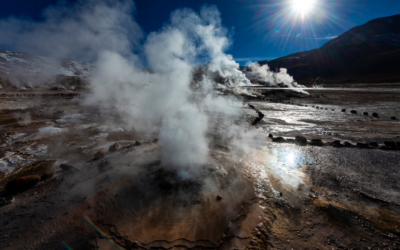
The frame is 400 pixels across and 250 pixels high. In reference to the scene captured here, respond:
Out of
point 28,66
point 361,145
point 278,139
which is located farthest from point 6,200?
point 28,66

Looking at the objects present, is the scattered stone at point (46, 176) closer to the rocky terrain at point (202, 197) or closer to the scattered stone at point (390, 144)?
the rocky terrain at point (202, 197)

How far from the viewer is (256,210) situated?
4715mm

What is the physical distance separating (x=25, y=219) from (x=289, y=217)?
7.03 m

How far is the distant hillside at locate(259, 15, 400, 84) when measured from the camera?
271 ft

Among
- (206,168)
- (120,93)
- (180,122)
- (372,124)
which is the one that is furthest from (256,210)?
(120,93)

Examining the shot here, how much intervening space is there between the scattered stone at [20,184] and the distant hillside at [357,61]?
98088 millimetres

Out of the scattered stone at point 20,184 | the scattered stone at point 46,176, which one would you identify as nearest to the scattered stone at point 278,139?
the scattered stone at point 46,176

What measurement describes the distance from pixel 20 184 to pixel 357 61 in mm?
141055

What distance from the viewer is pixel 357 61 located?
318 ft

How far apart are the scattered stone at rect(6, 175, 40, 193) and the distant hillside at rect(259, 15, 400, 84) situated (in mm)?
98088

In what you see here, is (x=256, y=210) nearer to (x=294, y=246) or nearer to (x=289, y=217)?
(x=289, y=217)

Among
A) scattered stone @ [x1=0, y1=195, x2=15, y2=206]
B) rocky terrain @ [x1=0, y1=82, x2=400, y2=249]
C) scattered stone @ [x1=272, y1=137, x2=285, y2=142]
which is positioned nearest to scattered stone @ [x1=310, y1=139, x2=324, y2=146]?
rocky terrain @ [x1=0, y1=82, x2=400, y2=249]

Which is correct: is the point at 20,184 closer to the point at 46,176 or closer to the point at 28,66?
the point at 46,176

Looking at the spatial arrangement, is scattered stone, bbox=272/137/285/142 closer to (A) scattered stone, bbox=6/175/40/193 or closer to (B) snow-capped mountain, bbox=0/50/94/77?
(A) scattered stone, bbox=6/175/40/193
